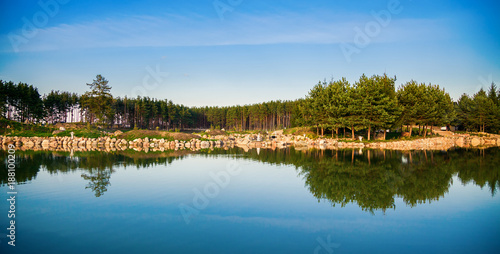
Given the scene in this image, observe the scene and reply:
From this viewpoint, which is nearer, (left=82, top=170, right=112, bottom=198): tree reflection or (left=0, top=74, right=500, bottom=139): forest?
(left=82, top=170, right=112, bottom=198): tree reflection

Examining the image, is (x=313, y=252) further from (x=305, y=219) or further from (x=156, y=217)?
(x=156, y=217)

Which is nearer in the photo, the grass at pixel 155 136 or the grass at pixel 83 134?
the grass at pixel 155 136

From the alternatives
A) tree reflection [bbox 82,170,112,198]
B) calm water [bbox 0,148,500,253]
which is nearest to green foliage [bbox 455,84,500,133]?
calm water [bbox 0,148,500,253]

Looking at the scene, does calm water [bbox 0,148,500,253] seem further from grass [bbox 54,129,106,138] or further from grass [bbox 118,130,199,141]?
grass [bbox 54,129,106,138]

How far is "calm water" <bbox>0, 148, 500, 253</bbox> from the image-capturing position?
6.77 meters

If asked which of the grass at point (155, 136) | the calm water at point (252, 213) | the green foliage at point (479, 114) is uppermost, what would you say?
the green foliage at point (479, 114)

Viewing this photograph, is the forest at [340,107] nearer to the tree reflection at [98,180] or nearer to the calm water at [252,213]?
the calm water at [252,213]

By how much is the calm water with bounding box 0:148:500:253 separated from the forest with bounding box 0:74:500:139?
87.7ft

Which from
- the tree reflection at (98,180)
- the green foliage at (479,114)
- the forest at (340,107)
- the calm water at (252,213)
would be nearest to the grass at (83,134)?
the forest at (340,107)

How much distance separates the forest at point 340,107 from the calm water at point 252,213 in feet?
87.7

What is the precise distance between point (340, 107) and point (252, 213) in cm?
3552

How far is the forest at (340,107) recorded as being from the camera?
41875 millimetres

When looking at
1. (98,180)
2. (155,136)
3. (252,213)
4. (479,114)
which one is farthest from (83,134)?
(479,114)

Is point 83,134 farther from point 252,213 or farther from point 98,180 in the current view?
point 252,213
